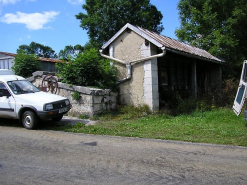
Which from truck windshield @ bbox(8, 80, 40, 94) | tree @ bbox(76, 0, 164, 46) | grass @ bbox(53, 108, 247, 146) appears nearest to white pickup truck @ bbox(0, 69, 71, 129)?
truck windshield @ bbox(8, 80, 40, 94)

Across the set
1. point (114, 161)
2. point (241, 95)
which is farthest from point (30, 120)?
point (241, 95)

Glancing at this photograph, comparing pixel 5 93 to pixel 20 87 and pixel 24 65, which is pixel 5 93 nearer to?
pixel 20 87

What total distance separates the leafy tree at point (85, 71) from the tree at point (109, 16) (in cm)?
1465

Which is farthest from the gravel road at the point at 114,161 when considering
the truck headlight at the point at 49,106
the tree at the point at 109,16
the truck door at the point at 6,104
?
the tree at the point at 109,16

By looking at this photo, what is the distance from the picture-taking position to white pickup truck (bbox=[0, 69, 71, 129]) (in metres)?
7.87

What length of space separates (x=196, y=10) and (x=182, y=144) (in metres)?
14.8

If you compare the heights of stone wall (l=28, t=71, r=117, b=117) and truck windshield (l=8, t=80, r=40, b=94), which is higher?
truck windshield (l=8, t=80, r=40, b=94)

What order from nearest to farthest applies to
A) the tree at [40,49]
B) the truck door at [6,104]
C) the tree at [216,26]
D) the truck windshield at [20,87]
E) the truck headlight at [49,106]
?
the truck headlight at [49,106], the truck door at [6,104], the truck windshield at [20,87], the tree at [216,26], the tree at [40,49]

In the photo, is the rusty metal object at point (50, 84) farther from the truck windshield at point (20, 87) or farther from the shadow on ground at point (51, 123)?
the shadow on ground at point (51, 123)

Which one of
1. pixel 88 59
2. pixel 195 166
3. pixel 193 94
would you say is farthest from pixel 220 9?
pixel 195 166

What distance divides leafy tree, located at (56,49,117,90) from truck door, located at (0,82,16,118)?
114 inches

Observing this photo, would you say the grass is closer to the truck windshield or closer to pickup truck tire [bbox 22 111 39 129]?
pickup truck tire [bbox 22 111 39 129]

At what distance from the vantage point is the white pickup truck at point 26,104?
7.87 m

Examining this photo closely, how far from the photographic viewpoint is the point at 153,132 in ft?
24.9
